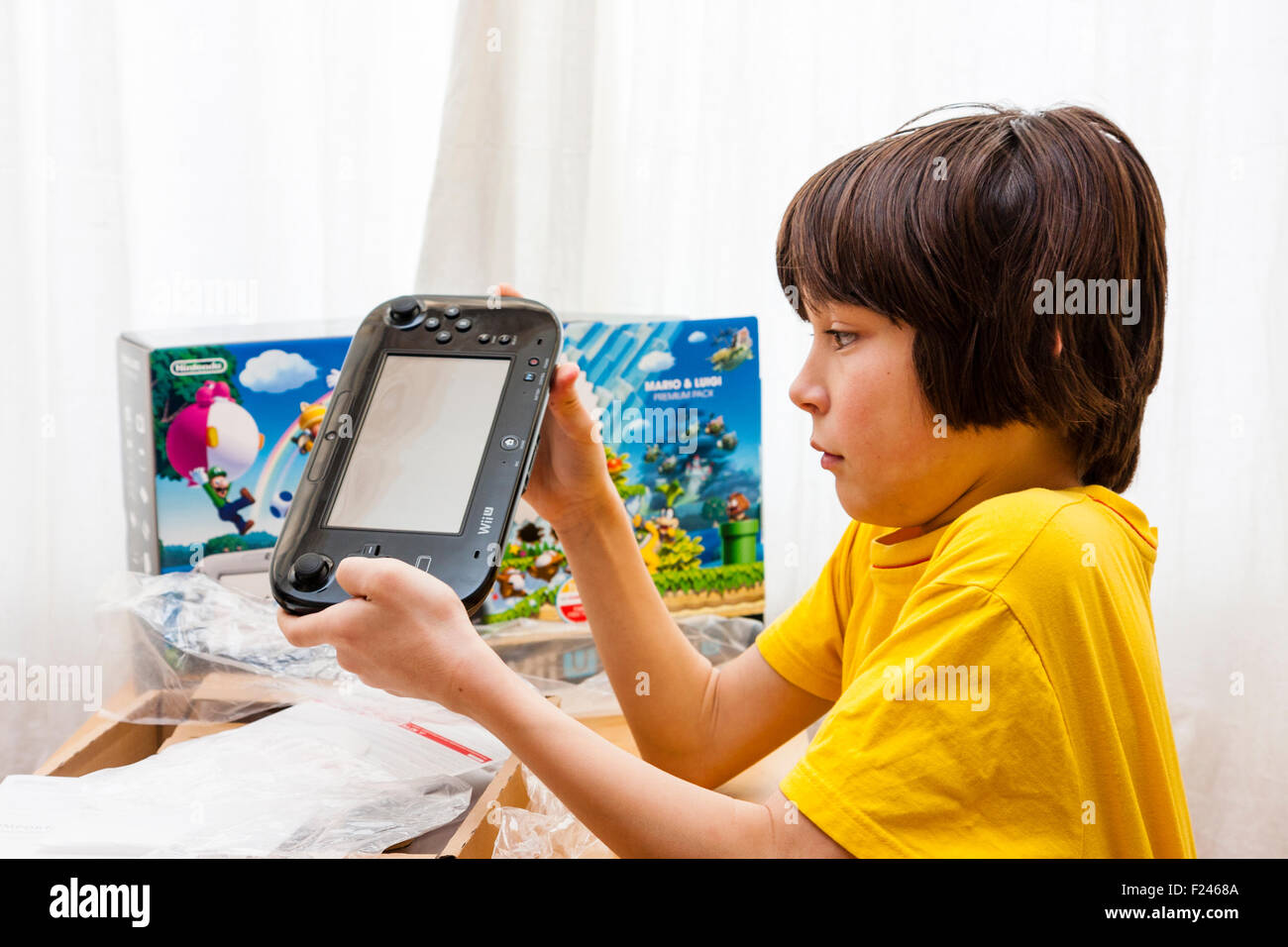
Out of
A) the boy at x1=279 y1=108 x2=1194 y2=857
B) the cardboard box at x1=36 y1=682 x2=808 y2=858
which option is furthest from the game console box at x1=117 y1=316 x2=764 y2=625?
the boy at x1=279 y1=108 x2=1194 y2=857

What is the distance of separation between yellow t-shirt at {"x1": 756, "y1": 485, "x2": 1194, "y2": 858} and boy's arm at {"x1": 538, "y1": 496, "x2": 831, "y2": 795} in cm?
22

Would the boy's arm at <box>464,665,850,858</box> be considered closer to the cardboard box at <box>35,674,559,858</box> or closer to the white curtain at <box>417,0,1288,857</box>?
the cardboard box at <box>35,674,559,858</box>

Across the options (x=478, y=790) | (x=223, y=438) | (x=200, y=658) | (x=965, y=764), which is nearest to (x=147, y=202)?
(x=223, y=438)

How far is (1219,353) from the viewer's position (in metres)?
1.12

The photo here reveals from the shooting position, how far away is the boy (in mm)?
446

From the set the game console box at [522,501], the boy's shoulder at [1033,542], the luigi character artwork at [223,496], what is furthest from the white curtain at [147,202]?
the boy's shoulder at [1033,542]

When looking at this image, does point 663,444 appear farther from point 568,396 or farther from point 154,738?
point 154,738

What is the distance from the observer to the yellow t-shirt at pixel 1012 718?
1.45ft

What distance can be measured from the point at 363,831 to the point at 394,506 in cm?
17

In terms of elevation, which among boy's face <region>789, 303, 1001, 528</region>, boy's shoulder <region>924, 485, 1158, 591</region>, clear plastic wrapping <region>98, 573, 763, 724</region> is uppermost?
boy's face <region>789, 303, 1001, 528</region>

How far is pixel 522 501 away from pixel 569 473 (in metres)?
0.11

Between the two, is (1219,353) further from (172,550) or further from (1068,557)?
(172,550)

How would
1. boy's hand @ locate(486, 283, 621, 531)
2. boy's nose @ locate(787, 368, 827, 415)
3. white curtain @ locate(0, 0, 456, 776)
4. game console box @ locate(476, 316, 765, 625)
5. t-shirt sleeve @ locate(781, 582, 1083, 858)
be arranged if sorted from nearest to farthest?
t-shirt sleeve @ locate(781, 582, 1083, 858), boy's nose @ locate(787, 368, 827, 415), boy's hand @ locate(486, 283, 621, 531), game console box @ locate(476, 316, 765, 625), white curtain @ locate(0, 0, 456, 776)

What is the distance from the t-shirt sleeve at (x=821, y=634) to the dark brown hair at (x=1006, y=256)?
7.0 inches
